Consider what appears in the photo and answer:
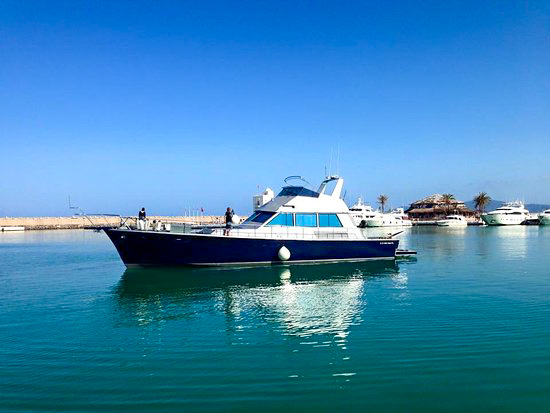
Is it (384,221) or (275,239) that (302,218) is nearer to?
(275,239)

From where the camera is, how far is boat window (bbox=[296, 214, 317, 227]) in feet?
76.5

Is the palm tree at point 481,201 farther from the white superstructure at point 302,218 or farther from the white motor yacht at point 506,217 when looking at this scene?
the white superstructure at point 302,218

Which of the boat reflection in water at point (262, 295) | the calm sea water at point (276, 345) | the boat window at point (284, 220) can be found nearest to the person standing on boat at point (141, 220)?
the boat reflection in water at point (262, 295)

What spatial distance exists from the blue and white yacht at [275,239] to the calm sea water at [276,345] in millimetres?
2944

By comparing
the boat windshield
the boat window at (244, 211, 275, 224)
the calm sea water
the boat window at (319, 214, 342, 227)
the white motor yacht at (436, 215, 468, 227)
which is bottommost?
the calm sea water

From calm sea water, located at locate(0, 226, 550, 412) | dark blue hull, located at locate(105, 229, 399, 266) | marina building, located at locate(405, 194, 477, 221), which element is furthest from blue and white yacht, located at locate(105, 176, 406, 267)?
marina building, located at locate(405, 194, 477, 221)

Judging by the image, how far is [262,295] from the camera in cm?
1563

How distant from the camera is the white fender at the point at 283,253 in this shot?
22.2m

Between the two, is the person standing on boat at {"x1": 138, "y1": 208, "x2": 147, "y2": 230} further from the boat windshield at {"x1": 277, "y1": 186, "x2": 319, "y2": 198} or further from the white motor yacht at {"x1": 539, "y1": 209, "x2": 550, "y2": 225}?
the white motor yacht at {"x1": 539, "y1": 209, "x2": 550, "y2": 225}

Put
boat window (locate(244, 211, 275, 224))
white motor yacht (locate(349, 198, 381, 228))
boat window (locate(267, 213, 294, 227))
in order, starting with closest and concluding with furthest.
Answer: boat window (locate(267, 213, 294, 227)) < boat window (locate(244, 211, 275, 224)) < white motor yacht (locate(349, 198, 381, 228))

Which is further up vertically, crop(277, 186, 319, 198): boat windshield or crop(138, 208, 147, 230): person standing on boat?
crop(277, 186, 319, 198): boat windshield

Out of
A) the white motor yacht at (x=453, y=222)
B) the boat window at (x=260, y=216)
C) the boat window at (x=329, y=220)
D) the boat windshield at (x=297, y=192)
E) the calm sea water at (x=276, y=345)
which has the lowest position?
the calm sea water at (x=276, y=345)

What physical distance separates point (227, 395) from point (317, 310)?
6491 mm

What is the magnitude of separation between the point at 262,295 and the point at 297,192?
9.35 meters
